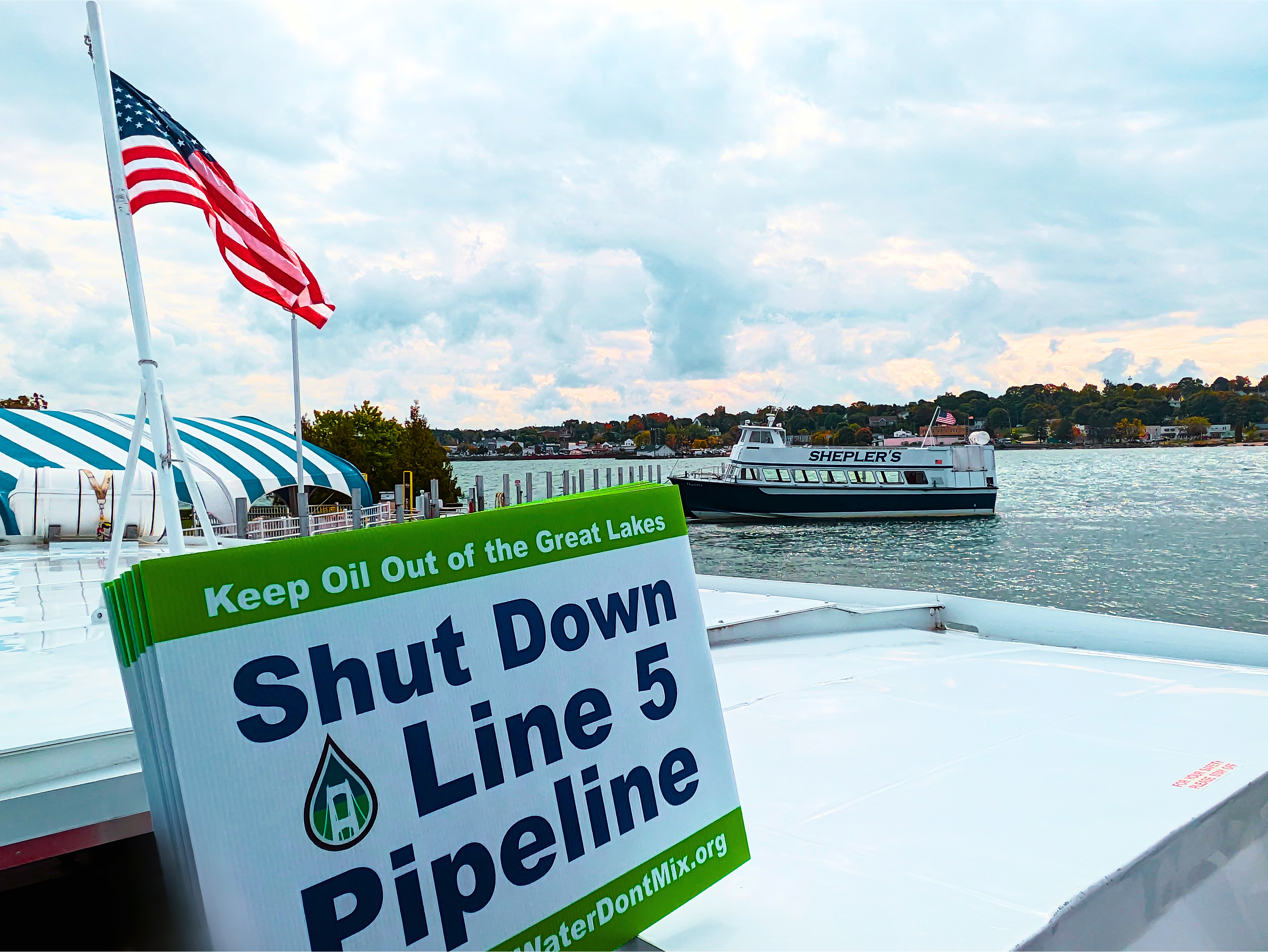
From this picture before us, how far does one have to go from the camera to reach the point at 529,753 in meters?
1.44

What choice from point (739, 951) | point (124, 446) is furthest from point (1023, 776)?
point (124, 446)

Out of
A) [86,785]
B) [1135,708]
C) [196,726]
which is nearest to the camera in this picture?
[196,726]

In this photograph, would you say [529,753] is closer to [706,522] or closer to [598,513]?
[598,513]

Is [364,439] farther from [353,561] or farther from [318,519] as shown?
[353,561]

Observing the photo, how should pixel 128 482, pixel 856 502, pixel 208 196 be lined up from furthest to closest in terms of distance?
pixel 856 502, pixel 208 196, pixel 128 482

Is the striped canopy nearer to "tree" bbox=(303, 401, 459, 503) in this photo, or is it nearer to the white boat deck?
"tree" bbox=(303, 401, 459, 503)

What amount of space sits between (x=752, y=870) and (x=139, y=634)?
1.32 metres

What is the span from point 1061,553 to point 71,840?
122 ft

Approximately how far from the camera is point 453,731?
1356mm

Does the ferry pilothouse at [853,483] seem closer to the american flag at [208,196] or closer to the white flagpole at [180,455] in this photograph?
the american flag at [208,196]

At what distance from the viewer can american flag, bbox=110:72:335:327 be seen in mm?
6141

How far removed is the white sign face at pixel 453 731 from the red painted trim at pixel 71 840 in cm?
75

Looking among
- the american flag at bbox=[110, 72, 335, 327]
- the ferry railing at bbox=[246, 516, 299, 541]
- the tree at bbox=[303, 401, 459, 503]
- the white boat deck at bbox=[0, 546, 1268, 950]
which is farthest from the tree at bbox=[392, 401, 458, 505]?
the white boat deck at bbox=[0, 546, 1268, 950]

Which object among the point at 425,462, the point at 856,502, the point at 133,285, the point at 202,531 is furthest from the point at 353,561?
the point at 856,502
